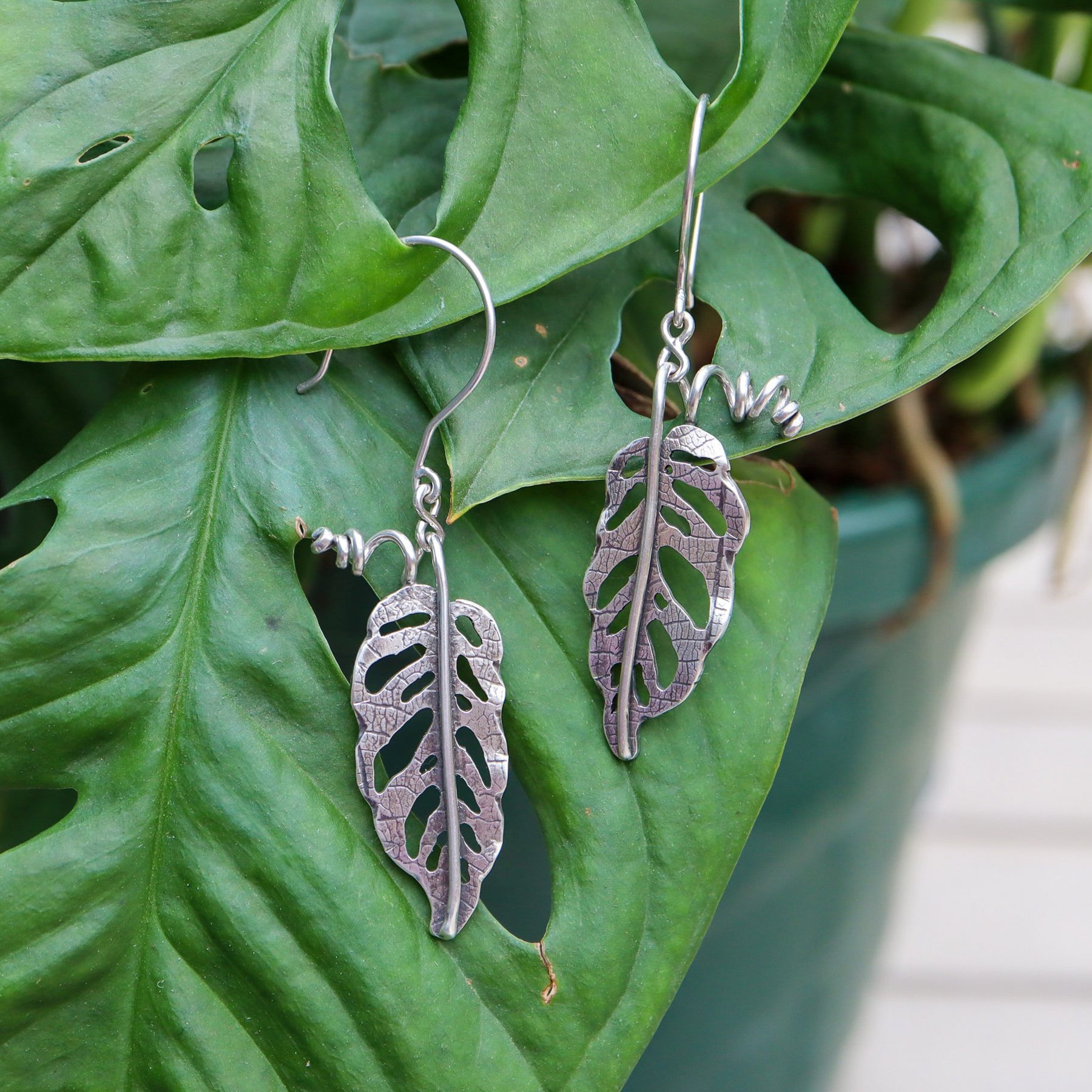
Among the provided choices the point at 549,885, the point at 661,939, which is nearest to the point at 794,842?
the point at 549,885

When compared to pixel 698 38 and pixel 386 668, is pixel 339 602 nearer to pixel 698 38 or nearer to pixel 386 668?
pixel 386 668

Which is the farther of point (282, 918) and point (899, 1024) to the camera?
point (899, 1024)

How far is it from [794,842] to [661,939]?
11.0 inches

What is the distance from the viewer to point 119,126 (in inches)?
14.9

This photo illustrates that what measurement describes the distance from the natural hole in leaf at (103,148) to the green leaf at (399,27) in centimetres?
11

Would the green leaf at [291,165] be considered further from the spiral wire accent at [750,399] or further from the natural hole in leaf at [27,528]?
the natural hole in leaf at [27,528]

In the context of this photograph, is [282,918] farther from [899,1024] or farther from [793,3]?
[899,1024]

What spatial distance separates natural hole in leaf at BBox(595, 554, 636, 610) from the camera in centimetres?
41

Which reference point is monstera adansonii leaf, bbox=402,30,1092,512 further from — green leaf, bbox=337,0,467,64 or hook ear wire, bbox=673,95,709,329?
green leaf, bbox=337,0,467,64

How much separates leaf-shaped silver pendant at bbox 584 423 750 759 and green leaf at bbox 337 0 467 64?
223 millimetres

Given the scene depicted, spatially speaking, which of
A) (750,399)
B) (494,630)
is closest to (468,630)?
(494,630)

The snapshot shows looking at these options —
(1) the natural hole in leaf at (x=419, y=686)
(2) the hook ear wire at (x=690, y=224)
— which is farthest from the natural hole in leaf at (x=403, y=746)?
(2) the hook ear wire at (x=690, y=224)

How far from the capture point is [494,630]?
1.31 ft

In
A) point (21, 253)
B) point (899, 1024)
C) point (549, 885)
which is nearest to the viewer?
point (21, 253)
